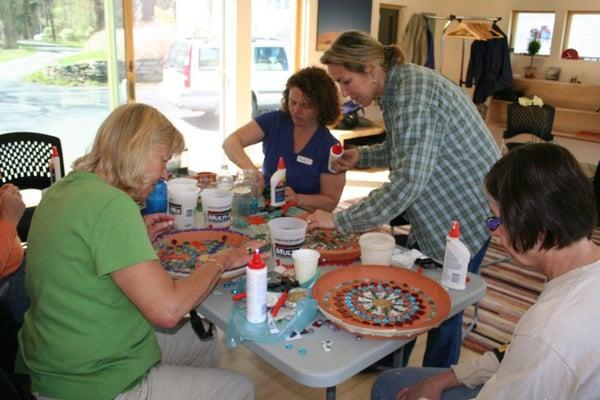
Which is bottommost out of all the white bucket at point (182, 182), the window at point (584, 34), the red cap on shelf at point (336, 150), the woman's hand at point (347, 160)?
the white bucket at point (182, 182)

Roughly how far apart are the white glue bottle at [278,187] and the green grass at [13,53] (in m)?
2.95

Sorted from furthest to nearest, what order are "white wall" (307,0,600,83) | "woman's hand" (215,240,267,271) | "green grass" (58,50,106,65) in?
"white wall" (307,0,600,83)
"green grass" (58,50,106,65)
"woman's hand" (215,240,267,271)

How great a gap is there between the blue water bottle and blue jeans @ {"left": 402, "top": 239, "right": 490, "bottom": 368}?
1.12 metres

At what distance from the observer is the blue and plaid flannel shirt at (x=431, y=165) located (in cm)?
170

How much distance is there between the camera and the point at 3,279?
191 centimetres

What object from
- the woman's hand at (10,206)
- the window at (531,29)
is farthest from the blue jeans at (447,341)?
the window at (531,29)

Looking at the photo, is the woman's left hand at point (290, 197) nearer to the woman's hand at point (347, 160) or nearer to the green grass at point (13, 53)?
the woman's hand at point (347, 160)

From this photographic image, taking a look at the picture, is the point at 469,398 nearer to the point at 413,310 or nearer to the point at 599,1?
the point at 413,310

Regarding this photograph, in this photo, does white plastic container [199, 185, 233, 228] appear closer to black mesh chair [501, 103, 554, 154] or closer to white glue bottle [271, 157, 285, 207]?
white glue bottle [271, 157, 285, 207]

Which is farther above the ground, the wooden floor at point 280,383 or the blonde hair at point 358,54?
the blonde hair at point 358,54

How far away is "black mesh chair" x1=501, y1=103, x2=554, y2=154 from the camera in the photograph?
499 cm

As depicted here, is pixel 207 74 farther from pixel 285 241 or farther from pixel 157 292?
pixel 157 292

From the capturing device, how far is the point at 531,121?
16.7 ft

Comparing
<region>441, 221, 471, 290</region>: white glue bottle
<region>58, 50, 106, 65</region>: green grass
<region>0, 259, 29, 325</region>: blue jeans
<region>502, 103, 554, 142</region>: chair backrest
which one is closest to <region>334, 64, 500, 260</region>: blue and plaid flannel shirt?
<region>441, 221, 471, 290</region>: white glue bottle
